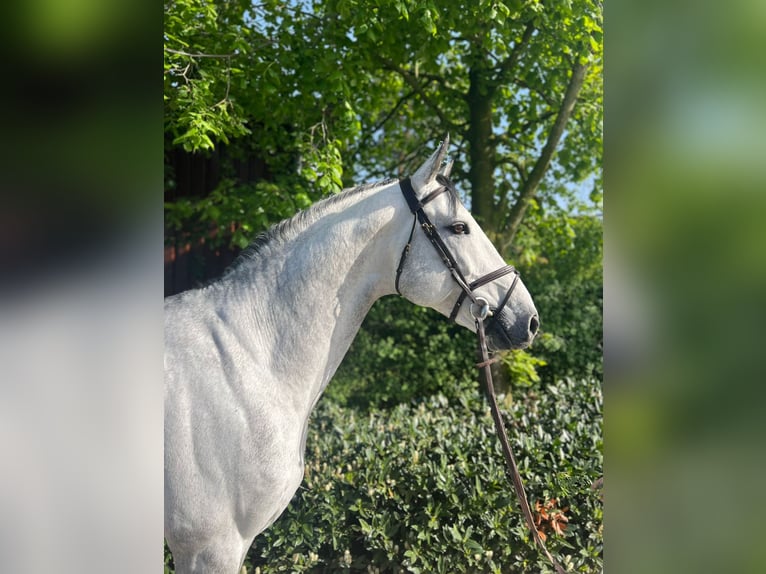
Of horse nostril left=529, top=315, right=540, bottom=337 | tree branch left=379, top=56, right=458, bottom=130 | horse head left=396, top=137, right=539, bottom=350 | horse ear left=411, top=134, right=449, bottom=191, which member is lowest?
horse nostril left=529, top=315, right=540, bottom=337

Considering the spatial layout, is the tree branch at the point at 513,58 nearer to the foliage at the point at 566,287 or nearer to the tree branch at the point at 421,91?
the tree branch at the point at 421,91

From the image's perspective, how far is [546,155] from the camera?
14.8ft

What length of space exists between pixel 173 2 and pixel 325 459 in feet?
8.83

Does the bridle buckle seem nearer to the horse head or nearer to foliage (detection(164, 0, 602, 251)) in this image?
the horse head

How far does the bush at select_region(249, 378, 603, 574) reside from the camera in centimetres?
297

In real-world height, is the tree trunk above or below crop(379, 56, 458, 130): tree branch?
below

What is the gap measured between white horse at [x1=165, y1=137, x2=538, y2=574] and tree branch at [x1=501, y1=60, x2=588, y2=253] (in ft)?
8.54

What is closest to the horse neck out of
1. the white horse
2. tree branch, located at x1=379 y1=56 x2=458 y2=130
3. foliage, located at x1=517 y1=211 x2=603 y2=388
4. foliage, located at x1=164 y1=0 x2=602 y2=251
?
the white horse

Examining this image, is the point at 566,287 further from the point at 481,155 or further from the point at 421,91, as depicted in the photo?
the point at 421,91

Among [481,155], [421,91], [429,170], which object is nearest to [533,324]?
[429,170]

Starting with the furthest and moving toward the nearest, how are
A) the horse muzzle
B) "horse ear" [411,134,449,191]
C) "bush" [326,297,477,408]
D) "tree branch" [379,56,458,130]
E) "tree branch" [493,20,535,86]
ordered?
"bush" [326,297,477,408], "tree branch" [379,56,458,130], "tree branch" [493,20,535,86], the horse muzzle, "horse ear" [411,134,449,191]

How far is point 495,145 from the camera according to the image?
4781mm
